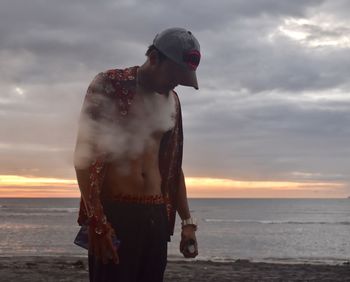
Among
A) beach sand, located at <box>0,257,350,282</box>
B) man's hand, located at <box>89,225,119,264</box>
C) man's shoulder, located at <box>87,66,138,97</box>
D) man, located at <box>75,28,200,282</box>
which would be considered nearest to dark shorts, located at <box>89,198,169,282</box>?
man, located at <box>75,28,200,282</box>

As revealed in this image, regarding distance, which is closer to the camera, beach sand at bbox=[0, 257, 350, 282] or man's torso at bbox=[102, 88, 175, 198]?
man's torso at bbox=[102, 88, 175, 198]

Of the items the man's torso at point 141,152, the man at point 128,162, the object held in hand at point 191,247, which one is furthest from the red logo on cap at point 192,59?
the object held in hand at point 191,247

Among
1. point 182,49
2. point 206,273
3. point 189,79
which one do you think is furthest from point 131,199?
point 206,273

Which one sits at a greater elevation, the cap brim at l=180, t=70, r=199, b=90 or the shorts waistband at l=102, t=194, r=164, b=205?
the cap brim at l=180, t=70, r=199, b=90

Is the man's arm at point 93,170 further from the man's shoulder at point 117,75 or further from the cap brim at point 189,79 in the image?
the cap brim at point 189,79

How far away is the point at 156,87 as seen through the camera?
3354 millimetres

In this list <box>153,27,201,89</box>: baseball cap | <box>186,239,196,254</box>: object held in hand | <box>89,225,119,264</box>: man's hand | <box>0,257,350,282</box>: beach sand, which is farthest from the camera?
<box>0,257,350,282</box>: beach sand

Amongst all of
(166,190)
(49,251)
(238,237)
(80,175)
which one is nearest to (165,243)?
(166,190)

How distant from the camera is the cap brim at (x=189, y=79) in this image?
3234 mm

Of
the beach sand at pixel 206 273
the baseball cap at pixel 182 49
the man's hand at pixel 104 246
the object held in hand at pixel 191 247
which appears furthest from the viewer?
the beach sand at pixel 206 273

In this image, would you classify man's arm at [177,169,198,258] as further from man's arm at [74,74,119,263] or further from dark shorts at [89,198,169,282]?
man's arm at [74,74,119,263]

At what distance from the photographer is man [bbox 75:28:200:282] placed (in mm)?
3113

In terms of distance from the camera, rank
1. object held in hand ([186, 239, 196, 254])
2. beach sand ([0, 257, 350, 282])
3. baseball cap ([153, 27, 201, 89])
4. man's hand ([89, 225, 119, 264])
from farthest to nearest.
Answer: beach sand ([0, 257, 350, 282]), object held in hand ([186, 239, 196, 254]), baseball cap ([153, 27, 201, 89]), man's hand ([89, 225, 119, 264])

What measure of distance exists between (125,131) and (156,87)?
285 mm
